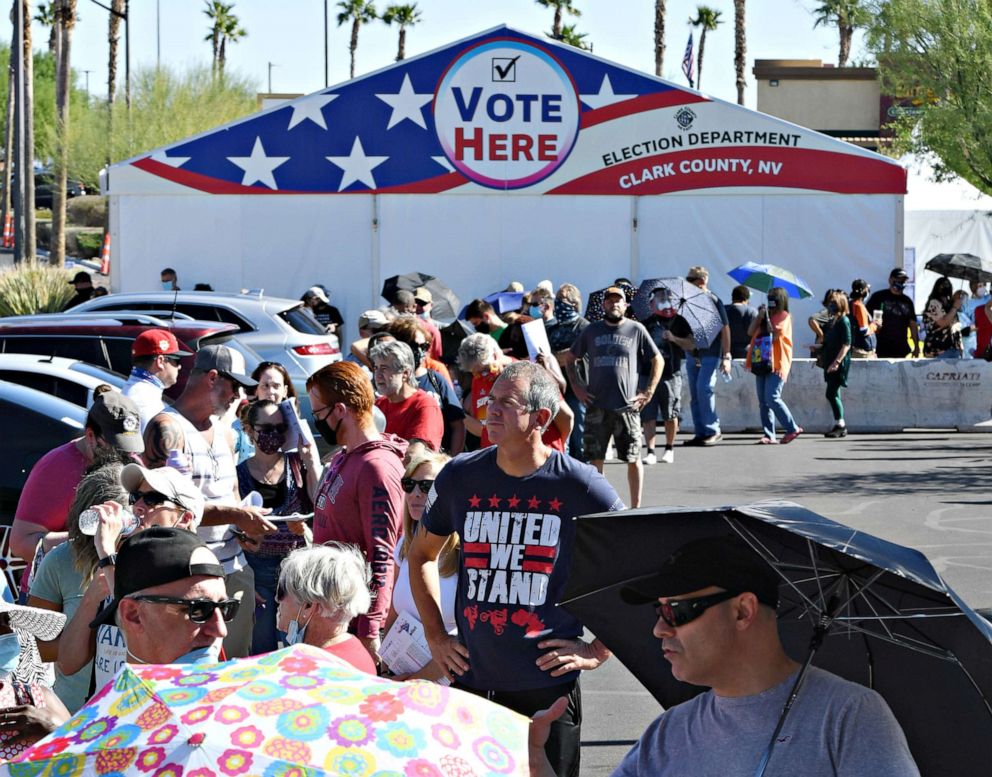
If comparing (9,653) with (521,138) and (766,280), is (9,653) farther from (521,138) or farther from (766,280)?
(521,138)

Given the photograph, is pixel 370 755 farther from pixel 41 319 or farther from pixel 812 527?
pixel 41 319

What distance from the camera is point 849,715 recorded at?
3.14 m

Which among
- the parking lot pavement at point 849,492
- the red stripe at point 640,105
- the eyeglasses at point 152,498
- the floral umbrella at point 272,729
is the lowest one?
the parking lot pavement at point 849,492

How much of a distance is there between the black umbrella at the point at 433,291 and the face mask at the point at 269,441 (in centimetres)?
1207

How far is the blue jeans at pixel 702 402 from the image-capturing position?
59.4 ft

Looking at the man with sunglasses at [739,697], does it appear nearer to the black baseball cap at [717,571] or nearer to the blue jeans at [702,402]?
the black baseball cap at [717,571]

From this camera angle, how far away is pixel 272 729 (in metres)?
2.81

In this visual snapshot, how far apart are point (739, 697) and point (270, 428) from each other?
14.5 feet

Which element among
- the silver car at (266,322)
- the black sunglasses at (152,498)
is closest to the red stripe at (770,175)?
the silver car at (266,322)

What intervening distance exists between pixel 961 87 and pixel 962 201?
11.4ft

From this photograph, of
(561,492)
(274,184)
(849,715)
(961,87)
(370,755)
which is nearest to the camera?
(370,755)

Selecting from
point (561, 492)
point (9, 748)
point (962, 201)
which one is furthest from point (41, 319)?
point (962, 201)

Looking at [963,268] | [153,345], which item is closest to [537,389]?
[153,345]

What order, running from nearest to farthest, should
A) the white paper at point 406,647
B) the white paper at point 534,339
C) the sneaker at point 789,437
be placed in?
the white paper at point 406,647
the white paper at point 534,339
the sneaker at point 789,437
